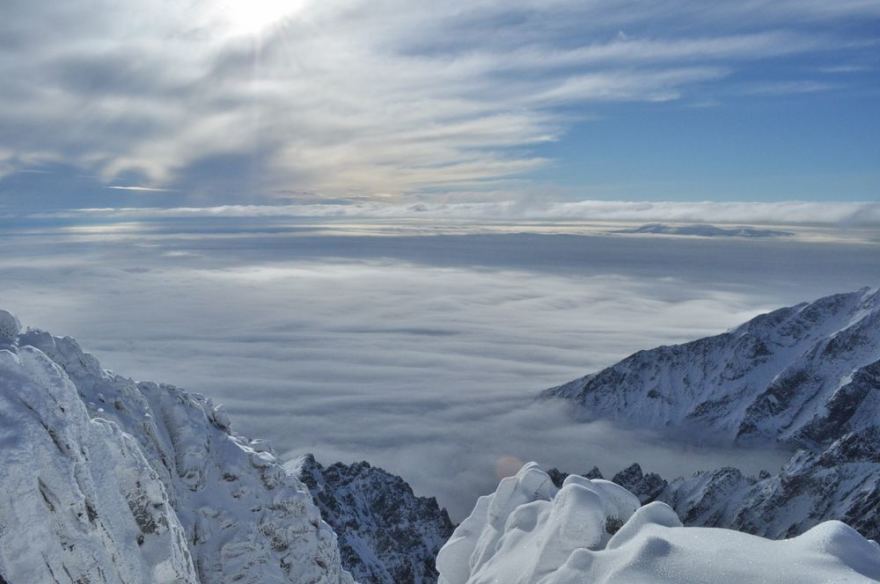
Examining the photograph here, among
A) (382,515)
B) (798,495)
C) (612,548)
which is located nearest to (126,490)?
(612,548)

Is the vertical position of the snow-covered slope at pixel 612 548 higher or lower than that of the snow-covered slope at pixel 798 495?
higher

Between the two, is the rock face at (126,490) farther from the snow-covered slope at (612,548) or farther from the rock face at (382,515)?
the rock face at (382,515)

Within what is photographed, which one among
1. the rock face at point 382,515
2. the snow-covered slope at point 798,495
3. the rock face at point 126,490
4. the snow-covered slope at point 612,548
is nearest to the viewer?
the rock face at point 126,490

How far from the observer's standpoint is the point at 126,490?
19.8m

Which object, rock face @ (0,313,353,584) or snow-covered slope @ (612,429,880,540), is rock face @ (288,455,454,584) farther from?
rock face @ (0,313,353,584)

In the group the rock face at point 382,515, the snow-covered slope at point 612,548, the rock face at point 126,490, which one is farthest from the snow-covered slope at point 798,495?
the rock face at point 126,490

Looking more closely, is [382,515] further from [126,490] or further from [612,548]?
[126,490]

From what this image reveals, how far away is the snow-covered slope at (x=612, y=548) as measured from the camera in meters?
16.5

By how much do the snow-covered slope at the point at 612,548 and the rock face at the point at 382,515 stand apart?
334 ft

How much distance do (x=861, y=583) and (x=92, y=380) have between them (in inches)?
1380

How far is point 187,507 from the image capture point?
34875mm

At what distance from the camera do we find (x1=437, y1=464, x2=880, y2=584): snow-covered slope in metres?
16.5

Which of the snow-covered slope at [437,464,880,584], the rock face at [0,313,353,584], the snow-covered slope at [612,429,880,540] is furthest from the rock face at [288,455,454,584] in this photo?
the snow-covered slope at [437,464,880,584]

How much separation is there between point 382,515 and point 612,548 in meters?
159
